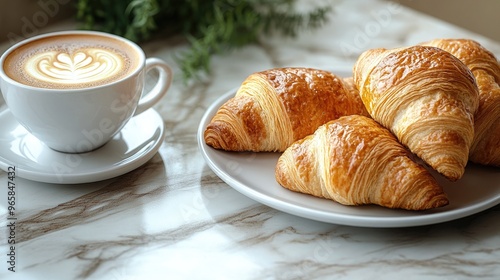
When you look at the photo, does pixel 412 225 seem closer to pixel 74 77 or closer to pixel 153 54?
pixel 74 77

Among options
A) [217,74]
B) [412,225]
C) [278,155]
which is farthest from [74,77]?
[412,225]

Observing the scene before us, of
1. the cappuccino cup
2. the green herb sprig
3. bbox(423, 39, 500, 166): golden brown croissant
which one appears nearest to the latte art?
the cappuccino cup

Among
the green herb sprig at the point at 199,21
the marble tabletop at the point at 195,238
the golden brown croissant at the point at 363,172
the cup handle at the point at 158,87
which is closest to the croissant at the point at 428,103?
the golden brown croissant at the point at 363,172

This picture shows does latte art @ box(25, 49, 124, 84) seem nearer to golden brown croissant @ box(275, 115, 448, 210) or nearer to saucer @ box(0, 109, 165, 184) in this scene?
saucer @ box(0, 109, 165, 184)

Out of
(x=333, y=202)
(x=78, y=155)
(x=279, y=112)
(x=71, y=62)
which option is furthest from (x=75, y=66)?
(x=333, y=202)

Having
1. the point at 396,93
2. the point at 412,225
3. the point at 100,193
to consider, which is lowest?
the point at 100,193

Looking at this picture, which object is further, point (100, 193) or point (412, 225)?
point (100, 193)
